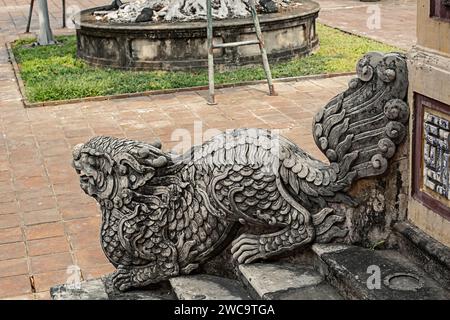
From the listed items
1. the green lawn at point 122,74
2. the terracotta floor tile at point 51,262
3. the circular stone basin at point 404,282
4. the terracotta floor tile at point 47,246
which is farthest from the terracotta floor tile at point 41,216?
the green lawn at point 122,74

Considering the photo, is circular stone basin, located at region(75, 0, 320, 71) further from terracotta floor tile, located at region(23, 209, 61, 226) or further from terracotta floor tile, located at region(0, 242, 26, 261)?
terracotta floor tile, located at region(0, 242, 26, 261)

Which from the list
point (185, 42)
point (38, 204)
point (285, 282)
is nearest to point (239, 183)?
point (285, 282)

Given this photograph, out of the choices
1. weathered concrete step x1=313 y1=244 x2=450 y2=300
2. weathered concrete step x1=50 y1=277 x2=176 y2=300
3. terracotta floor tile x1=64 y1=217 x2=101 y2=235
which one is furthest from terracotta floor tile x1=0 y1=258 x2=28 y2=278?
weathered concrete step x1=313 y1=244 x2=450 y2=300

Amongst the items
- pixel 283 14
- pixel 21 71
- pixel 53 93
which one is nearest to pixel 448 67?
pixel 53 93

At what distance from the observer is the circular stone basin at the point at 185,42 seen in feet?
37.7

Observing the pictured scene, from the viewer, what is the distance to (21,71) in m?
12.3

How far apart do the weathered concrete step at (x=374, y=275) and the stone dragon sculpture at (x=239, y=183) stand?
6.0 inches

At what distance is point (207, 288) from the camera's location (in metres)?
4.03

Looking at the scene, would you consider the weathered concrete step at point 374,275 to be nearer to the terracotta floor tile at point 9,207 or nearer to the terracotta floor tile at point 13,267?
the terracotta floor tile at point 13,267

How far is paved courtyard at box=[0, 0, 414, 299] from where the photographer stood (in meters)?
5.44

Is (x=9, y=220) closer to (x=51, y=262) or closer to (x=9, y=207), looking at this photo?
(x=9, y=207)

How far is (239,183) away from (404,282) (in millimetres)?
943

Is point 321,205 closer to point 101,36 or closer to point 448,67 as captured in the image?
point 448,67

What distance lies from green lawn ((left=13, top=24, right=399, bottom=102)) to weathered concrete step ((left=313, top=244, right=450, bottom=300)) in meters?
7.04
